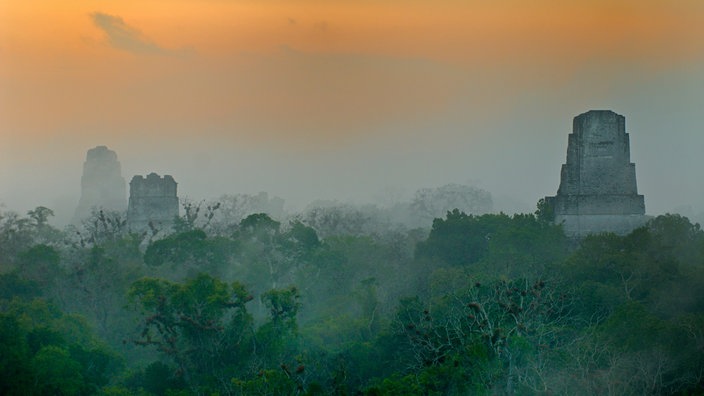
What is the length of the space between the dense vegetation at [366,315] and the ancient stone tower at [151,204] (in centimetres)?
698

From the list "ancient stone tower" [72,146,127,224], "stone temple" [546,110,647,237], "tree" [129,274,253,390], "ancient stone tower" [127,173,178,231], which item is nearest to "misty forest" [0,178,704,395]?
"tree" [129,274,253,390]

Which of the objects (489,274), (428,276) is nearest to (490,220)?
(428,276)

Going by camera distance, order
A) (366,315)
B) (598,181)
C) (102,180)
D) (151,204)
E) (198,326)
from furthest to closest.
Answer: (102,180), (151,204), (598,181), (366,315), (198,326)

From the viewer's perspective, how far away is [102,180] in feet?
289

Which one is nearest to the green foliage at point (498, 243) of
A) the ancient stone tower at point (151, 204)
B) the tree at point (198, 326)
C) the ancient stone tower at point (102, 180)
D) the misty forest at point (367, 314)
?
the misty forest at point (367, 314)

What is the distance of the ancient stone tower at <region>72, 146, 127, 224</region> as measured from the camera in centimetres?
8725

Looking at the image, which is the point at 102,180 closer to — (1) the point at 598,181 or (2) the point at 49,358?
(1) the point at 598,181

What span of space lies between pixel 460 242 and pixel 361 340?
955 cm

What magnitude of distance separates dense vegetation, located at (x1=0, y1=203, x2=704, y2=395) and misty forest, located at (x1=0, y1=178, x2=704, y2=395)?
0.19 ft

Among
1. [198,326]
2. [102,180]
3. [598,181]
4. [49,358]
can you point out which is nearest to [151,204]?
[598,181]

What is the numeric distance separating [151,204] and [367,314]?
19.5 m

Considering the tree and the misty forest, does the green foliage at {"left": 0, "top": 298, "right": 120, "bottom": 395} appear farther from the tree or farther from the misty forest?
the tree

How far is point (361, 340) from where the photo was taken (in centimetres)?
2769

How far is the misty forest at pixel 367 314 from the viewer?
21078 millimetres
